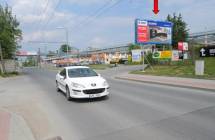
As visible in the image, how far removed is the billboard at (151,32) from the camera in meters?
32.9

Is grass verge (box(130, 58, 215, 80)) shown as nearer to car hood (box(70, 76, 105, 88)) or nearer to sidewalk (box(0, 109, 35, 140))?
car hood (box(70, 76, 105, 88))

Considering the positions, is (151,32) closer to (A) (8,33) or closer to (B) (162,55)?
(B) (162,55)

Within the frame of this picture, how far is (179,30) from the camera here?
72375mm

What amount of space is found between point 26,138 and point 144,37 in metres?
28.9

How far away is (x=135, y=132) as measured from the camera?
6250 millimetres

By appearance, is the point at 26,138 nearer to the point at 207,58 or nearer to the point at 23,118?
the point at 23,118

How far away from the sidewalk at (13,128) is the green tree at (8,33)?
117ft

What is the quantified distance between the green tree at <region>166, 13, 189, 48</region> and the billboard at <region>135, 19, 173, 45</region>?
3527cm

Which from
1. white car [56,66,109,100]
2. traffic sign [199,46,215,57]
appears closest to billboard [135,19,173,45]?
traffic sign [199,46,215,57]

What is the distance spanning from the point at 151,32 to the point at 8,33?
22626mm

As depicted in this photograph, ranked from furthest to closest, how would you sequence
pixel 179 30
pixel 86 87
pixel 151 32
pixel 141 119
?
pixel 179 30 → pixel 151 32 → pixel 86 87 → pixel 141 119

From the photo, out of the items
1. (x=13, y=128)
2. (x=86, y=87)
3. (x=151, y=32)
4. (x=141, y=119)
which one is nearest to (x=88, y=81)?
(x=86, y=87)

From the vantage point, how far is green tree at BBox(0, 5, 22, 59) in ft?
137

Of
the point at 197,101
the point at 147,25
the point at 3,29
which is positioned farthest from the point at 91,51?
the point at 197,101
